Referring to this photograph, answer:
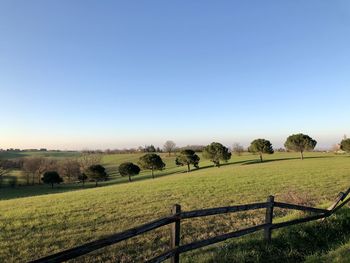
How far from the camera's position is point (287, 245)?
7.98 metres

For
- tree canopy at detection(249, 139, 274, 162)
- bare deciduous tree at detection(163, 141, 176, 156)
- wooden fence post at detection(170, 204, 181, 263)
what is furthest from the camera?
bare deciduous tree at detection(163, 141, 176, 156)

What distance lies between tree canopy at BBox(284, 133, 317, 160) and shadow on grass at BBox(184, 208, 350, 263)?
67.3 m

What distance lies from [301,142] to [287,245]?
70.5 metres

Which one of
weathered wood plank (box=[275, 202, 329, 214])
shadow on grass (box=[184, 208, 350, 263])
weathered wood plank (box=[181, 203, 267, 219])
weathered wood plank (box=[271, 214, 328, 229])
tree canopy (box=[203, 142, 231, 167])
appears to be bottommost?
shadow on grass (box=[184, 208, 350, 263])

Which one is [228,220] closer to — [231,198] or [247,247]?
[247,247]

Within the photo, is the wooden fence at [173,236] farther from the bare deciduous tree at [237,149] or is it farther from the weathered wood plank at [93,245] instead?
the bare deciduous tree at [237,149]

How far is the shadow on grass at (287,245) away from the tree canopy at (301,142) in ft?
221

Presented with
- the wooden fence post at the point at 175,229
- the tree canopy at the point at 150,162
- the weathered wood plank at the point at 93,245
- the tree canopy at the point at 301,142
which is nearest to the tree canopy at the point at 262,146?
the tree canopy at the point at 301,142

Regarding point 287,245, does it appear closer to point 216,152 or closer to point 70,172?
point 216,152

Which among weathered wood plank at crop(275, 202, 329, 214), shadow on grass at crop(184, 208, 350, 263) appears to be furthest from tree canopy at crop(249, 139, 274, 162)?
weathered wood plank at crop(275, 202, 329, 214)

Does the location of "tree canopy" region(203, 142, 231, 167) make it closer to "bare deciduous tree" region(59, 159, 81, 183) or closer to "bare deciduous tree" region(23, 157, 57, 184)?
"bare deciduous tree" region(59, 159, 81, 183)

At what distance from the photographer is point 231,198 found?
19.9 m

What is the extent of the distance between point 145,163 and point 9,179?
40.4 meters

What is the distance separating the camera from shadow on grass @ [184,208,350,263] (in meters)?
7.15
